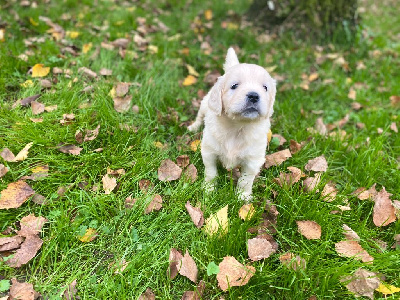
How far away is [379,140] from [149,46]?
3105 mm

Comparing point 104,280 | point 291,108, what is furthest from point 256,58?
point 104,280

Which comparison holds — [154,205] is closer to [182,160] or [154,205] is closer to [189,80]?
[182,160]

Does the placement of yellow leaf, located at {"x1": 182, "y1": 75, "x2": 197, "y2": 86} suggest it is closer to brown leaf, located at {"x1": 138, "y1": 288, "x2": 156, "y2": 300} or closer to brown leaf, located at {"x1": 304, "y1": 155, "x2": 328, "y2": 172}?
brown leaf, located at {"x1": 304, "y1": 155, "x2": 328, "y2": 172}

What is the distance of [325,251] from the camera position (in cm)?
204

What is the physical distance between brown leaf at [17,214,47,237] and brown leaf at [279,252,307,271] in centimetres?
162

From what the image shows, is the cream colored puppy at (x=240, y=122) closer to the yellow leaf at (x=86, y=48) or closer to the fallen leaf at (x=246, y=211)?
the fallen leaf at (x=246, y=211)

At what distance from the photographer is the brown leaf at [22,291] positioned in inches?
70.1

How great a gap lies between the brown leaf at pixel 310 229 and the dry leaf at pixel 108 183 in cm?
139

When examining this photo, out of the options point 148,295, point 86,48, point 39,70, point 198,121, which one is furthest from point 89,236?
point 86,48

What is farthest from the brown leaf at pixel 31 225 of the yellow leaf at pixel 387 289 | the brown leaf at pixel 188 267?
the yellow leaf at pixel 387 289

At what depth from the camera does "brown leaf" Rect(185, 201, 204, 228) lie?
7.27ft

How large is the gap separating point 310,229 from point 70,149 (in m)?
1.98

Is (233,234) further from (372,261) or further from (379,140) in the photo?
(379,140)

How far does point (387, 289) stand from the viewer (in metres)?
1.91
